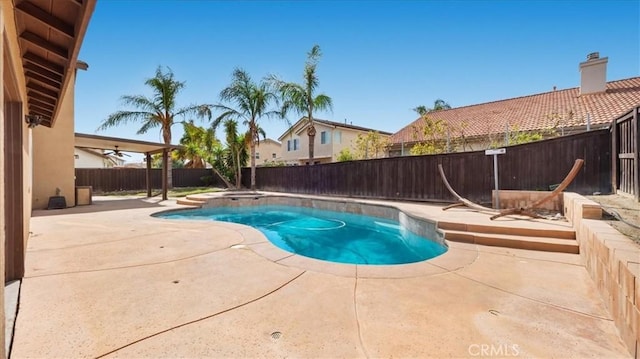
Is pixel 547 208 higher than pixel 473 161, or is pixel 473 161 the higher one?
pixel 473 161

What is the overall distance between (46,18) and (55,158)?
9.38 meters

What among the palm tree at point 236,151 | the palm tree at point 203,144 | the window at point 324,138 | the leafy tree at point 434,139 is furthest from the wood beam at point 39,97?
the window at point 324,138

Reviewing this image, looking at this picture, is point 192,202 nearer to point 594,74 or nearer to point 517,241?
point 517,241

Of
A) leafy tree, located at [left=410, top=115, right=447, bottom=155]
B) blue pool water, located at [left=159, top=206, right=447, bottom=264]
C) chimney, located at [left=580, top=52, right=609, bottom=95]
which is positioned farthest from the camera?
chimney, located at [left=580, top=52, right=609, bottom=95]

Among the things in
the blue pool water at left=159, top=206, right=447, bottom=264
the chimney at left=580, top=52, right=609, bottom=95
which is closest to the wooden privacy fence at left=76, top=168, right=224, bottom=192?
the blue pool water at left=159, top=206, right=447, bottom=264

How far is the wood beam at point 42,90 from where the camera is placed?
13.2ft

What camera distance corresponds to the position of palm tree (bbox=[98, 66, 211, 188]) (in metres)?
16.2

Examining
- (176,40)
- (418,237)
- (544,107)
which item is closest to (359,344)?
(418,237)

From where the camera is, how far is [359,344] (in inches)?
74.5

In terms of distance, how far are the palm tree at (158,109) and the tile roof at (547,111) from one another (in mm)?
13633

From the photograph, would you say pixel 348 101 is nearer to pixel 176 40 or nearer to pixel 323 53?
pixel 323 53

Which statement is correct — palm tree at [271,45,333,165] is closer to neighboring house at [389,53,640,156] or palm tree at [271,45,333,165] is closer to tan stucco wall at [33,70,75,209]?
neighboring house at [389,53,640,156]

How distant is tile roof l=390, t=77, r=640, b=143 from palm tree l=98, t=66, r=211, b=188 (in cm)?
1363

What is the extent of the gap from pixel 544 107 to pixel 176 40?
1696cm
